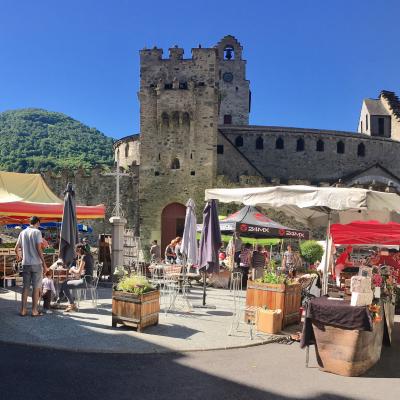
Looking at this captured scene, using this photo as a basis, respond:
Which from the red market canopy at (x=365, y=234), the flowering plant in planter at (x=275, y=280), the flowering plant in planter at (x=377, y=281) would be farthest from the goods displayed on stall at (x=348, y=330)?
the red market canopy at (x=365, y=234)

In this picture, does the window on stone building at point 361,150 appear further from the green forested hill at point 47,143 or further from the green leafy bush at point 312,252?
the green forested hill at point 47,143

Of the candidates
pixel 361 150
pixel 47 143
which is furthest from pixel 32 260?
pixel 47 143

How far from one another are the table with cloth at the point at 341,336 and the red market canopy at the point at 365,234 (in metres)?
4.67

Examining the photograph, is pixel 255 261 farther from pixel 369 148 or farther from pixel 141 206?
pixel 369 148

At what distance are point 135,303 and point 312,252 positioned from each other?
17.2m

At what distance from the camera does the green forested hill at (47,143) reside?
57.9 metres

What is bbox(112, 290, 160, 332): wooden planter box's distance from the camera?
25.5ft

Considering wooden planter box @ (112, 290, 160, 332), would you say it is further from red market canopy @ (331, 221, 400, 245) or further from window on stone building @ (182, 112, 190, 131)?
window on stone building @ (182, 112, 190, 131)

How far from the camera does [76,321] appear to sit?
8359mm

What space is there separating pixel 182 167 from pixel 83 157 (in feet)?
129

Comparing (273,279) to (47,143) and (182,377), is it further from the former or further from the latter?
(47,143)

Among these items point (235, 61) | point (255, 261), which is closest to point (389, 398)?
point (255, 261)

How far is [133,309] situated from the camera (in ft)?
25.6

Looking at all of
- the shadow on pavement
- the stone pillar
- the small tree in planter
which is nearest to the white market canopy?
the small tree in planter
